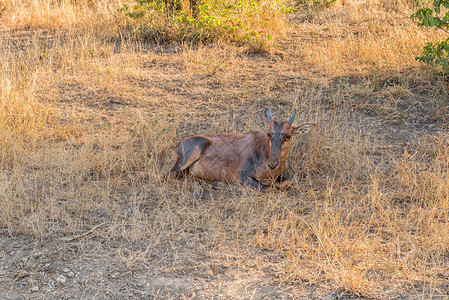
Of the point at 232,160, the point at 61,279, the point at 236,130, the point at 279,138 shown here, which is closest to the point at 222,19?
the point at 236,130

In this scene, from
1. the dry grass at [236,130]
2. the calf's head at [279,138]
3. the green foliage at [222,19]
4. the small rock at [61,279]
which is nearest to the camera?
the small rock at [61,279]

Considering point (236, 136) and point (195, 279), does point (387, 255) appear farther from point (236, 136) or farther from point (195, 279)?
point (236, 136)

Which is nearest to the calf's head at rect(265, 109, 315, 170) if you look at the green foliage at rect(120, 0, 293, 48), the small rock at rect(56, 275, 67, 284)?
the small rock at rect(56, 275, 67, 284)

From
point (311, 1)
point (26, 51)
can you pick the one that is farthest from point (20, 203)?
point (311, 1)

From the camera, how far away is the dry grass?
17.3 feet

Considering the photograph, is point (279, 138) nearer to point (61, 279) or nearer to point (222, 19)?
point (61, 279)

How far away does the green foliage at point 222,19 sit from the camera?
11844 mm

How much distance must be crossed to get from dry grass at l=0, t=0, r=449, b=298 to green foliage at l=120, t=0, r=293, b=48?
1.26 feet

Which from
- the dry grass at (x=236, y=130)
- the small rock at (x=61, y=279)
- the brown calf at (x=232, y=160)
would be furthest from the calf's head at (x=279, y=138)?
the small rock at (x=61, y=279)

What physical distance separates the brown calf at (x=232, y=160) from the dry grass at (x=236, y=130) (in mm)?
250

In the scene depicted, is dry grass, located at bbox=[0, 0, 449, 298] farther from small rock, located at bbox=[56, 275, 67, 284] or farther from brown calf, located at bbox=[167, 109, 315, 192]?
small rock, located at bbox=[56, 275, 67, 284]

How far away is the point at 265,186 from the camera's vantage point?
22.7 ft

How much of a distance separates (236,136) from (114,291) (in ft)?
10.3

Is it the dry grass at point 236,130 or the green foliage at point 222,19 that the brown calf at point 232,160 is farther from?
the green foliage at point 222,19
